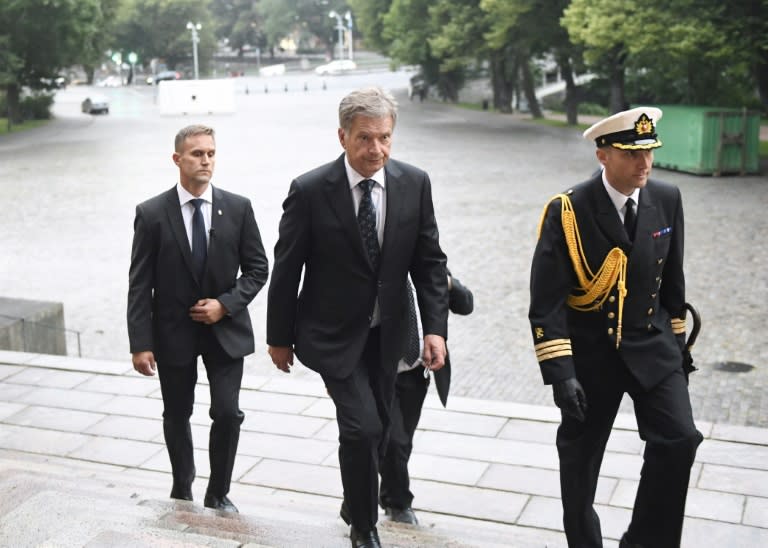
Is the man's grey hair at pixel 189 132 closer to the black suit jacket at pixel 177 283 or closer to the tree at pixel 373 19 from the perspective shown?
the black suit jacket at pixel 177 283

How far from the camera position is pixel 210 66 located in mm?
108125

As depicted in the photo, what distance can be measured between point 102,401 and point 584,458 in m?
4.44

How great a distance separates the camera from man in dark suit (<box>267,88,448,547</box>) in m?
4.57

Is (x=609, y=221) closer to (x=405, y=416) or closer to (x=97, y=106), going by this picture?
(x=405, y=416)

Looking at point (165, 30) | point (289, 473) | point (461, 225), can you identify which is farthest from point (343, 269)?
point (165, 30)

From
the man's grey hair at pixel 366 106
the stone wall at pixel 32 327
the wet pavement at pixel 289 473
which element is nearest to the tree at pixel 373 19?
the stone wall at pixel 32 327

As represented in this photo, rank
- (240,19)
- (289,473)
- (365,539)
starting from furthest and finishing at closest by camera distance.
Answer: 1. (240,19)
2. (289,473)
3. (365,539)

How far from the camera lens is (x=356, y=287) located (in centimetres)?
462

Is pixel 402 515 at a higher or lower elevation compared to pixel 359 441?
lower

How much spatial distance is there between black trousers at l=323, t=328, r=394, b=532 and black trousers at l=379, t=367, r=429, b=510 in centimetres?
58

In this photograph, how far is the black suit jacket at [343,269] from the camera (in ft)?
15.0

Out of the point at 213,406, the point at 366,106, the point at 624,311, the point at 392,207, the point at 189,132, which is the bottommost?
the point at 213,406

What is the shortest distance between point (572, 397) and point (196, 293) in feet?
6.44

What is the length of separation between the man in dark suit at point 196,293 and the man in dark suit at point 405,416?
0.76 meters
